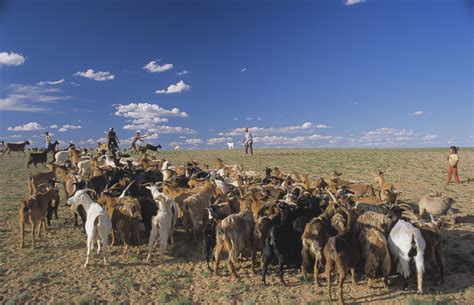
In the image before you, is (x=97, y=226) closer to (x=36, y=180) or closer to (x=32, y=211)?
(x=32, y=211)

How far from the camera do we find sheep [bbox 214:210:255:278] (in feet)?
23.6

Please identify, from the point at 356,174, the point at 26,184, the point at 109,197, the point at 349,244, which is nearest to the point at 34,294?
the point at 109,197

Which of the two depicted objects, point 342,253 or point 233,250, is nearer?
point 342,253

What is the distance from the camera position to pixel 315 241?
6766mm

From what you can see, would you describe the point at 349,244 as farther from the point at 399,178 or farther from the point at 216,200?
the point at 399,178

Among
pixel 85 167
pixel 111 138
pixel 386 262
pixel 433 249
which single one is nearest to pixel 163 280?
pixel 386 262

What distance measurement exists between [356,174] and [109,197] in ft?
48.7

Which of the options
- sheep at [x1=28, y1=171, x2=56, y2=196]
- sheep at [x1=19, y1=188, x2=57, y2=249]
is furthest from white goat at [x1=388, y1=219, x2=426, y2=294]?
sheep at [x1=28, y1=171, x2=56, y2=196]

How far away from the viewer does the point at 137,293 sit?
6.73 meters

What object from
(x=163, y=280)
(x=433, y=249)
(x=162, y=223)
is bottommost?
(x=163, y=280)

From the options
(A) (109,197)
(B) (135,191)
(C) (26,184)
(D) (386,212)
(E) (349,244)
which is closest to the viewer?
(E) (349,244)

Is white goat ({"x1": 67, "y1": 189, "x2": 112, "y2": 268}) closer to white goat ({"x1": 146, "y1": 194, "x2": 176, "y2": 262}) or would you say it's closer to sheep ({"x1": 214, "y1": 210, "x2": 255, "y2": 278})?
white goat ({"x1": 146, "y1": 194, "x2": 176, "y2": 262})

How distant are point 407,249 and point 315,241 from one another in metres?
1.56

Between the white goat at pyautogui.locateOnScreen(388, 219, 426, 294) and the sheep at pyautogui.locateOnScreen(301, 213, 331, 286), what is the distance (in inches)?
47.1
